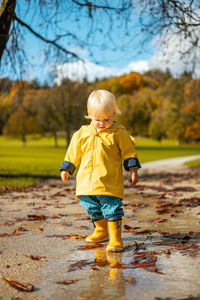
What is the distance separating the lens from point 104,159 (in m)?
3.67

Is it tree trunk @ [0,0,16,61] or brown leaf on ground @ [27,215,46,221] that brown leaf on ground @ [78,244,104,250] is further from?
tree trunk @ [0,0,16,61]

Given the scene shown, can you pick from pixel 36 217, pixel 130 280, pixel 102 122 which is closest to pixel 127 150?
pixel 102 122

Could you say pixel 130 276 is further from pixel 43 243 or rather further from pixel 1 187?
pixel 1 187

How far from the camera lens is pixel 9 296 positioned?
2.43m

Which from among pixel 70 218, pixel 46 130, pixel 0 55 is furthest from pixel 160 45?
pixel 46 130

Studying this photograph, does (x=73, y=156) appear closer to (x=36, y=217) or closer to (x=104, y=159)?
(x=104, y=159)

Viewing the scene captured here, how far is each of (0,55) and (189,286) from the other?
22.5 ft

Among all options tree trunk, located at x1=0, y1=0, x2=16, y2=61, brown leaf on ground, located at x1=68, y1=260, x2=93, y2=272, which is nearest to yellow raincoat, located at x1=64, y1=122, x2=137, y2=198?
brown leaf on ground, located at x1=68, y1=260, x2=93, y2=272

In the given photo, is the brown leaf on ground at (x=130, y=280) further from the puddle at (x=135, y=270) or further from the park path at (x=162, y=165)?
the park path at (x=162, y=165)

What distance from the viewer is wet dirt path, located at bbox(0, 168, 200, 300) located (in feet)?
8.23

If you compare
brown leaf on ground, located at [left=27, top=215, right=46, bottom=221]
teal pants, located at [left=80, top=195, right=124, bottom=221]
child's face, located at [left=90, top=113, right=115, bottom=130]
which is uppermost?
child's face, located at [left=90, top=113, right=115, bottom=130]

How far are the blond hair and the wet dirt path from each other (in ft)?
4.46

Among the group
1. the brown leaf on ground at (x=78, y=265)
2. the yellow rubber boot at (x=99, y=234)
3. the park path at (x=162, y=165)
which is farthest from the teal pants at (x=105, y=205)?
the park path at (x=162, y=165)

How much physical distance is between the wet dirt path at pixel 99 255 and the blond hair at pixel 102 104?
1.36m
